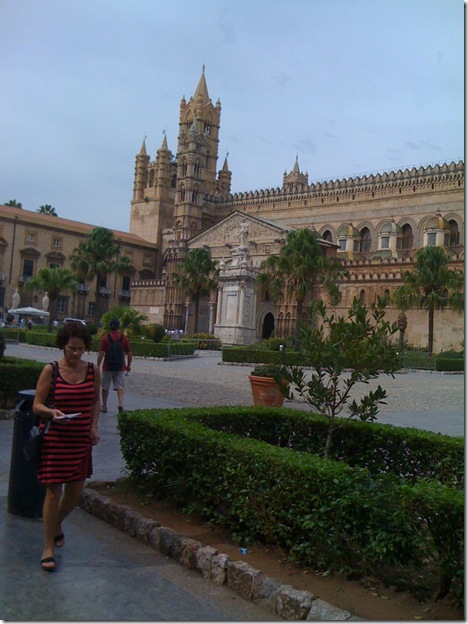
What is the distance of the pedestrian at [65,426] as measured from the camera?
4406 mm

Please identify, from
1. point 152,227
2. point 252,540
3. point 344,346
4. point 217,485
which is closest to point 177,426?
point 217,485

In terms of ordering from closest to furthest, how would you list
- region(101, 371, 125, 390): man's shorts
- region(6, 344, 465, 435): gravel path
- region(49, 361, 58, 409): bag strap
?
region(49, 361, 58, 409): bag strap, region(101, 371, 125, 390): man's shorts, region(6, 344, 465, 435): gravel path

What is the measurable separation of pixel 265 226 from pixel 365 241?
1015 cm

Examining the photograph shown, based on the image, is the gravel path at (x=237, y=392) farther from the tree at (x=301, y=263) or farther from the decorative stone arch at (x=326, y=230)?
the decorative stone arch at (x=326, y=230)

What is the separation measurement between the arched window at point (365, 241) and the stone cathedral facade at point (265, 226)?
0.33ft

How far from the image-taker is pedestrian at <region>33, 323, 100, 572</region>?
4406 millimetres

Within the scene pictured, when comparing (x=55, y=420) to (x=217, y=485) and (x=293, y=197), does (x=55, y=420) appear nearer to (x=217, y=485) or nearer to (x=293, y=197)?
(x=217, y=485)

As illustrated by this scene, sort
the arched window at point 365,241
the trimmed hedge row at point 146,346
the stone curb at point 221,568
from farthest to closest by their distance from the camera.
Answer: the arched window at point 365,241 < the trimmed hedge row at point 146,346 < the stone curb at point 221,568

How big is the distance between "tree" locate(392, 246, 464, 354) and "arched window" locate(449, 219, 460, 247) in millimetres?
13567

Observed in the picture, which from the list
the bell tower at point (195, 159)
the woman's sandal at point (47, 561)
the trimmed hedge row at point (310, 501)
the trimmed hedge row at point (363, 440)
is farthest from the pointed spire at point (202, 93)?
the woman's sandal at point (47, 561)

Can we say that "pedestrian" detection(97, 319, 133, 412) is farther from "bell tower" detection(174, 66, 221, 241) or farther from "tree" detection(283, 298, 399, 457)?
"bell tower" detection(174, 66, 221, 241)

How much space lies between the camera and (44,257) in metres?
66.1

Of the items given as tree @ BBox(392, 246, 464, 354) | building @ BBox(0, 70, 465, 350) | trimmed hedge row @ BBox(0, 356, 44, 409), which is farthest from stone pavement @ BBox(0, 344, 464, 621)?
building @ BBox(0, 70, 465, 350)

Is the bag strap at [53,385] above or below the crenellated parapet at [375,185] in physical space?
below
